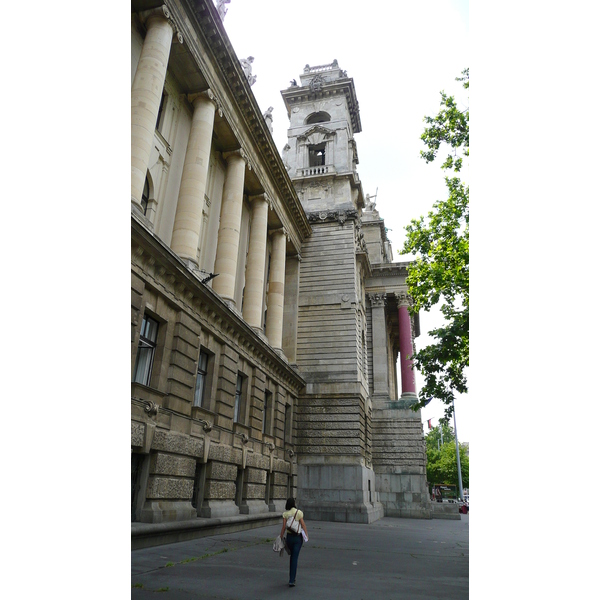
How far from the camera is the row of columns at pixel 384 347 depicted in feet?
123

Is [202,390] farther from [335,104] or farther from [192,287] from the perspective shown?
[335,104]

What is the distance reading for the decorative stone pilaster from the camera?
3697 centimetres

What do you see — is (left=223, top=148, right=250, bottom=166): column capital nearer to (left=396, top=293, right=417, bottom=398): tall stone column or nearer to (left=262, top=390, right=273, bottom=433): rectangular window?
(left=262, top=390, right=273, bottom=433): rectangular window

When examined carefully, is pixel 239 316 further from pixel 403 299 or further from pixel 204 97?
pixel 403 299

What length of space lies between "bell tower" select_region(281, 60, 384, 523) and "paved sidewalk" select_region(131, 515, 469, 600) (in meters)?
12.5

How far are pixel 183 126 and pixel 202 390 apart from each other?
1144 cm

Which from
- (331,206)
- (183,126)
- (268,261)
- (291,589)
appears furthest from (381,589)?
(331,206)

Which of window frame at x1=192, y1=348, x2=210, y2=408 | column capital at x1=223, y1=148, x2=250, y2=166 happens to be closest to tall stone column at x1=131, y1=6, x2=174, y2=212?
window frame at x1=192, y1=348, x2=210, y2=408

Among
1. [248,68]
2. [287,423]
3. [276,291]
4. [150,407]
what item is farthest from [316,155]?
[150,407]

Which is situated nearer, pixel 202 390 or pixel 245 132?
pixel 202 390

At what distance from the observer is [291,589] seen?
7418 millimetres

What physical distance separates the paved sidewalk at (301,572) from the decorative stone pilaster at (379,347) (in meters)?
23.1

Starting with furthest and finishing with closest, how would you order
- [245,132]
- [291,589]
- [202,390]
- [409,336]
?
1. [409,336]
2. [245,132]
3. [202,390]
4. [291,589]

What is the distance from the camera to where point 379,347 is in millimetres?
38719
